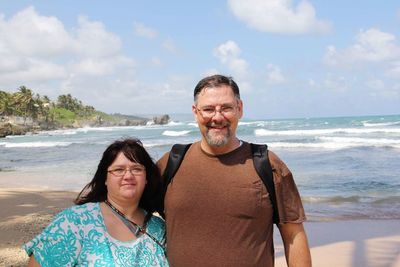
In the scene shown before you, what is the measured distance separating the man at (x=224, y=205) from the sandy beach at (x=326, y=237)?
3.61 meters

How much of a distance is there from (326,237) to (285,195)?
5.45 meters

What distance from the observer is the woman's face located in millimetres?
2492

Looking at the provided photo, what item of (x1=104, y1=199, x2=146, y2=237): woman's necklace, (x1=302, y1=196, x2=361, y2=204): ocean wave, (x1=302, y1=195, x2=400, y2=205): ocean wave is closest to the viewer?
(x1=104, y1=199, x2=146, y2=237): woman's necklace

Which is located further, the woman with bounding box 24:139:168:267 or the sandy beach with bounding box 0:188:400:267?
the sandy beach with bounding box 0:188:400:267

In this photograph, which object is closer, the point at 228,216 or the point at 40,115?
the point at 228,216

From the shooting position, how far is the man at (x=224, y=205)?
252cm

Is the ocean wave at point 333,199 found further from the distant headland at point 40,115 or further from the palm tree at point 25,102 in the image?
the palm tree at point 25,102

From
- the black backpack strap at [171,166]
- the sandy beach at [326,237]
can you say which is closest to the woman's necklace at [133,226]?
the black backpack strap at [171,166]

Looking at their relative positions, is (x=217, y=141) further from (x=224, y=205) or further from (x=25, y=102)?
(x=25, y=102)

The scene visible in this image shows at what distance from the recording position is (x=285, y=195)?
2549mm

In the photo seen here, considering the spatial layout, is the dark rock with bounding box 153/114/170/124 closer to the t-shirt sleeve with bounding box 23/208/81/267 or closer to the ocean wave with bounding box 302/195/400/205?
the ocean wave with bounding box 302/195/400/205

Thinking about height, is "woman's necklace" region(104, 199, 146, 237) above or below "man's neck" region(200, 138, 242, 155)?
below

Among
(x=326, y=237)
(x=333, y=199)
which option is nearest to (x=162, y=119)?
(x=333, y=199)

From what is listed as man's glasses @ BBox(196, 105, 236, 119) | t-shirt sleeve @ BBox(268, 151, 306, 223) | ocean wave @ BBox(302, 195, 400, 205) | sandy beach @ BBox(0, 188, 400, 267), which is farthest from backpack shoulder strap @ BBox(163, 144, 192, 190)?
ocean wave @ BBox(302, 195, 400, 205)
